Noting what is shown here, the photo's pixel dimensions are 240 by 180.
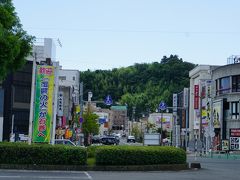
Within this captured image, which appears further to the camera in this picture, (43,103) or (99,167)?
(43,103)

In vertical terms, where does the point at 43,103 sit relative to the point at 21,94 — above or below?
below

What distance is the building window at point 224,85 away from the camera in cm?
6769

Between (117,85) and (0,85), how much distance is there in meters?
65.6

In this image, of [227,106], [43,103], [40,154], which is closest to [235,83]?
[227,106]

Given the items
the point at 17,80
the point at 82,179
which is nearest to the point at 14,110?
the point at 17,80

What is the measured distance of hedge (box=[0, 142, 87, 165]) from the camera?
23.2 metres

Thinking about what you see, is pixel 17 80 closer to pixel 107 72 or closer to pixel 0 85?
pixel 0 85

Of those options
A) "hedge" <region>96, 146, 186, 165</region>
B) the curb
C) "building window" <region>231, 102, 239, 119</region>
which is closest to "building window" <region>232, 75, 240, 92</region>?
"building window" <region>231, 102, 239, 119</region>

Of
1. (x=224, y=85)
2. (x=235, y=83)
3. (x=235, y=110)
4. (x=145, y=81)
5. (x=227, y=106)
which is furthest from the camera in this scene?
(x=145, y=81)

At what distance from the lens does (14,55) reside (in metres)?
22.0

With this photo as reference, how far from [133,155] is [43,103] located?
5302 mm

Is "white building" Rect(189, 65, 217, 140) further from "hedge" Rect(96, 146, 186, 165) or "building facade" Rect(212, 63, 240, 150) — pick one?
"hedge" Rect(96, 146, 186, 165)

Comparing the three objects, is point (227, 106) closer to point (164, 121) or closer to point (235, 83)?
point (235, 83)

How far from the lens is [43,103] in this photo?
79.4 ft
